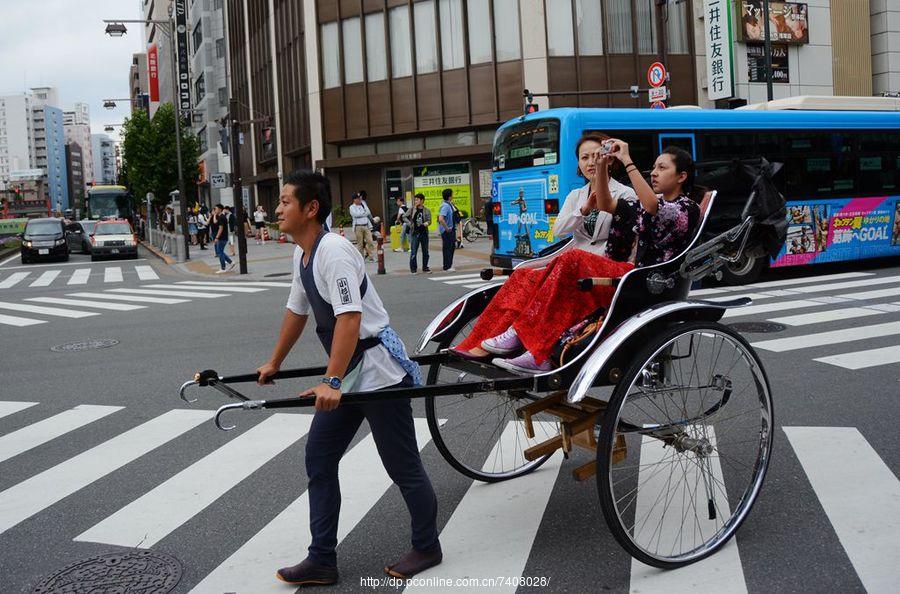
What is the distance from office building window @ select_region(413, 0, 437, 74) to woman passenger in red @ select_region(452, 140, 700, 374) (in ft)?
104

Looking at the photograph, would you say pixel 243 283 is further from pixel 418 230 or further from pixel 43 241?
pixel 43 241

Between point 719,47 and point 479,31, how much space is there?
9662 mm

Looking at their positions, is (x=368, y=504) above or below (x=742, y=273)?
below

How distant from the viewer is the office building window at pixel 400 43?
116 ft

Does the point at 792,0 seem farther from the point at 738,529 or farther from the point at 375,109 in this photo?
the point at 738,529

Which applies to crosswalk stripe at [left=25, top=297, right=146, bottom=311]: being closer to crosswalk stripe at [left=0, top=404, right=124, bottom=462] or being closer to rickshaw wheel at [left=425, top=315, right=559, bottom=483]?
crosswalk stripe at [left=0, top=404, right=124, bottom=462]

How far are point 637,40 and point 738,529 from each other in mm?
31733

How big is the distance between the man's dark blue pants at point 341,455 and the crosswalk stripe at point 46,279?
21.1 meters

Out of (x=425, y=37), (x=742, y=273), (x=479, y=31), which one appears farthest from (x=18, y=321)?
(x=425, y=37)

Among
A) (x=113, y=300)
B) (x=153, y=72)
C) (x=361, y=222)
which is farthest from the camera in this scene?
(x=153, y=72)

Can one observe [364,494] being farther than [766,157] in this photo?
No

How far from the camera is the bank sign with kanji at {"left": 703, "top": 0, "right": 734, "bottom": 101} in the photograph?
28.5 m

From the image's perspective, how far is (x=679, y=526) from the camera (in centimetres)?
416

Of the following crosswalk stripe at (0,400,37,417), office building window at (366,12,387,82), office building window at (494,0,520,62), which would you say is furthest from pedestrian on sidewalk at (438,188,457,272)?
office building window at (366,12,387,82)
